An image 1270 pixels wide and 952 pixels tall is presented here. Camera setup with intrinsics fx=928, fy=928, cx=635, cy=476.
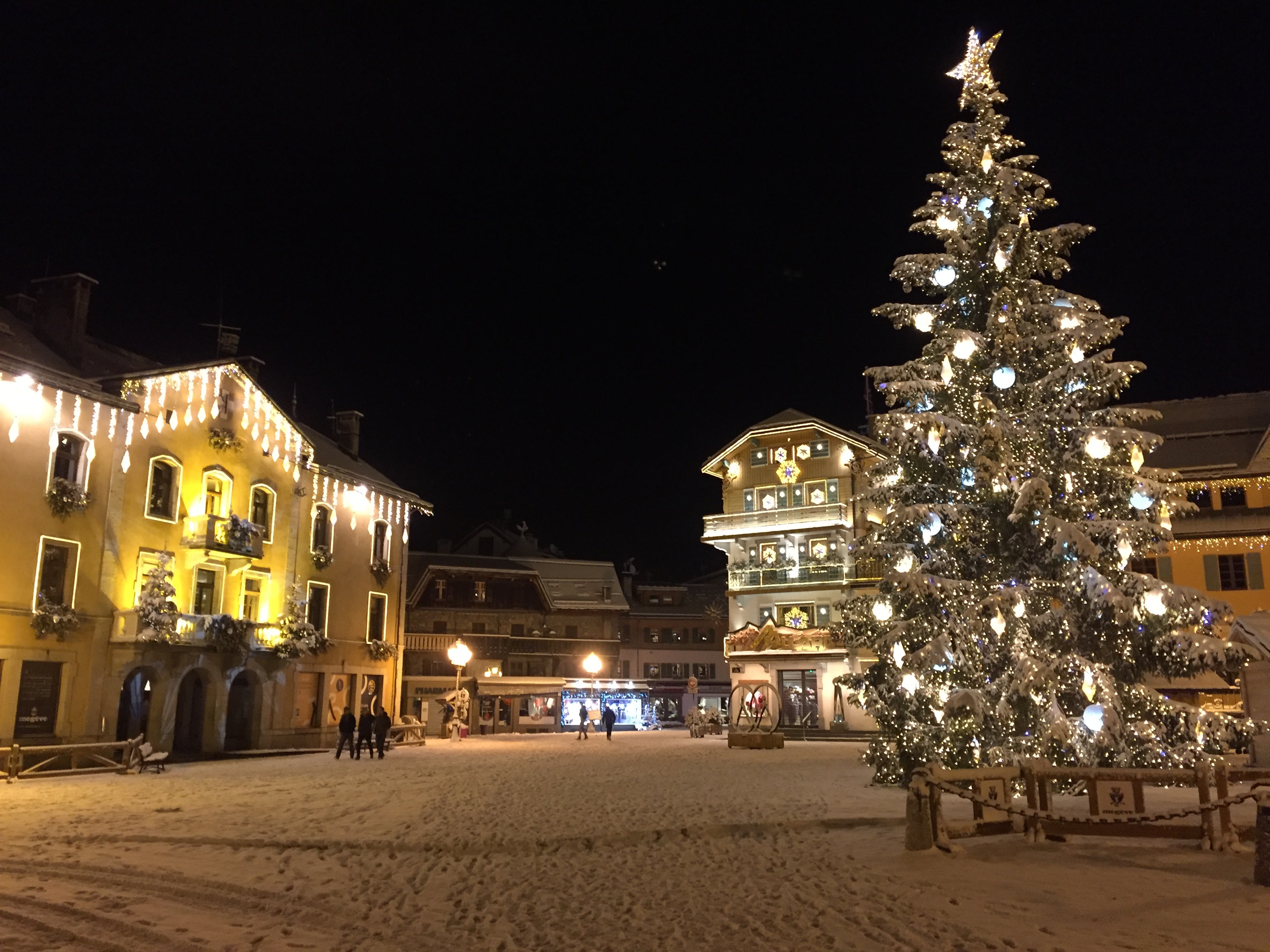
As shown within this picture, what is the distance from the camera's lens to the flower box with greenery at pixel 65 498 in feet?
83.1

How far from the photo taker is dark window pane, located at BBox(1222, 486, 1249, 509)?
119 feet

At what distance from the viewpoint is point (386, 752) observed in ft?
103

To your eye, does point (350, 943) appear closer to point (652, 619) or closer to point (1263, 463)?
point (1263, 463)

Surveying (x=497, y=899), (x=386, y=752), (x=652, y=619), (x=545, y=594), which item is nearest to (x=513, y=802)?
(x=497, y=899)

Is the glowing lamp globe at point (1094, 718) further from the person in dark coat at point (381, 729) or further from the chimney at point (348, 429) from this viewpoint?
the chimney at point (348, 429)

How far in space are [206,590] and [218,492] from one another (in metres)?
3.35

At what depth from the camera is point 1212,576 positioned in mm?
36094

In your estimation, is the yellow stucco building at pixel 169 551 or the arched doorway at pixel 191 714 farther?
the arched doorway at pixel 191 714

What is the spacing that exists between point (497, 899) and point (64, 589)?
21952 mm

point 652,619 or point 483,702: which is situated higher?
point 652,619

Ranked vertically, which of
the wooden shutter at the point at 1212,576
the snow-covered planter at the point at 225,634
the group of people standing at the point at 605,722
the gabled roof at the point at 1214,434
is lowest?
the group of people standing at the point at 605,722

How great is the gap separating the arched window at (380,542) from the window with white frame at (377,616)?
58.7 inches

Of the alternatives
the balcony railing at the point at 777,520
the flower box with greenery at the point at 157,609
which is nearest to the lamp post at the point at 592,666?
the balcony railing at the point at 777,520

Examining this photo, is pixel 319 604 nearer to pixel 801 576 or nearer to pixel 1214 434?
pixel 801 576
